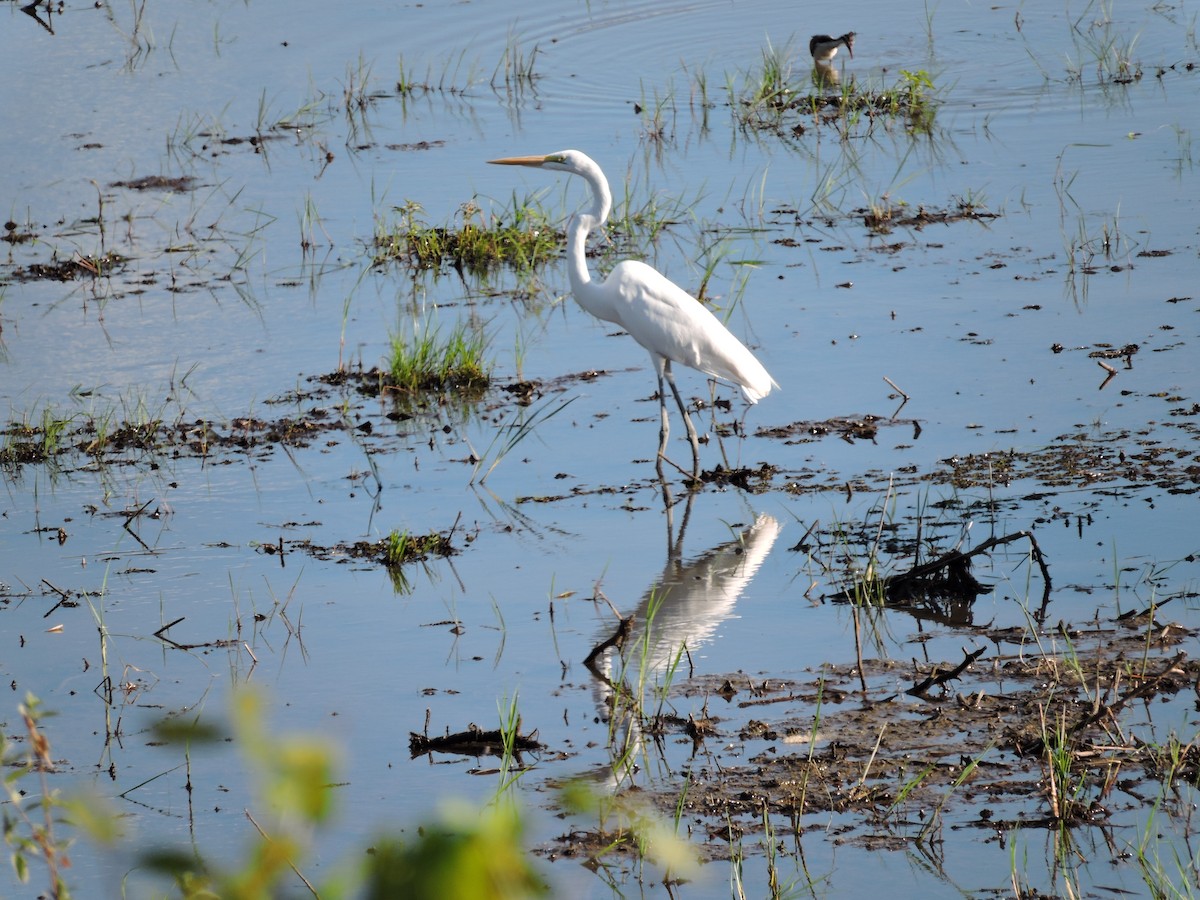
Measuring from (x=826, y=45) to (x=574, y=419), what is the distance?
7.57m

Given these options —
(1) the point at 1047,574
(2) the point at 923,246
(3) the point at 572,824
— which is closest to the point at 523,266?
(2) the point at 923,246

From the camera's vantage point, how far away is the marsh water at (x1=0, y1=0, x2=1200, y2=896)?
14.0 ft

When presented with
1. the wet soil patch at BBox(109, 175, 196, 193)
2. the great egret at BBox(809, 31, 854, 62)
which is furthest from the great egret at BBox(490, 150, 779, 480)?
the great egret at BBox(809, 31, 854, 62)

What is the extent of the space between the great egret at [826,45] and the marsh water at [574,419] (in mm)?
327

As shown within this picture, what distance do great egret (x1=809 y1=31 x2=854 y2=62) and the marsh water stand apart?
33 cm

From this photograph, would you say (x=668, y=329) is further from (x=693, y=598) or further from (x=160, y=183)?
(x=160, y=183)

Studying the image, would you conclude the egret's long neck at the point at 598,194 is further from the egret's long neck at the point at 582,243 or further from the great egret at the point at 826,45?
the great egret at the point at 826,45

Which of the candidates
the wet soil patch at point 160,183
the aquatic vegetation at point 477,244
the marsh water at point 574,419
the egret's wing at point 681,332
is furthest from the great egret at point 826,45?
the egret's wing at point 681,332

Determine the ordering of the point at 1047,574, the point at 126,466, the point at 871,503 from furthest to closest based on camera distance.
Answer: the point at 126,466 → the point at 871,503 → the point at 1047,574

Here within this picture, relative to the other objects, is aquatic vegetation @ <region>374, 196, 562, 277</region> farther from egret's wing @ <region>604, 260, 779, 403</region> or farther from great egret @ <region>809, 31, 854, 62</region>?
great egret @ <region>809, 31, 854, 62</region>

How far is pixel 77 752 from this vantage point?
4328mm

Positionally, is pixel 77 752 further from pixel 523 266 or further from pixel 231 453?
pixel 523 266

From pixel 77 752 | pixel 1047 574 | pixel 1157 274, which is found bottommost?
pixel 77 752

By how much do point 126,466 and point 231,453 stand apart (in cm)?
48
